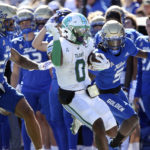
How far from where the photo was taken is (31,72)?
707cm

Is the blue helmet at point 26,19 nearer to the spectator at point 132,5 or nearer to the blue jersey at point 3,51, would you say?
the blue jersey at point 3,51

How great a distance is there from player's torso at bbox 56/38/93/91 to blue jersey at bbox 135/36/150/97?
4.99 feet

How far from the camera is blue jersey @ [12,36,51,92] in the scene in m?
7.01

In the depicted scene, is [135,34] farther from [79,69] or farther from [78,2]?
[78,2]

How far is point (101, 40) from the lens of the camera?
628cm

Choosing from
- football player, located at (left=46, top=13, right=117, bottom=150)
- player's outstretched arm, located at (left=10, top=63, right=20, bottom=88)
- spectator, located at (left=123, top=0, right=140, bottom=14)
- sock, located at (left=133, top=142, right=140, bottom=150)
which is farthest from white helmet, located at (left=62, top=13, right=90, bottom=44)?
spectator, located at (left=123, top=0, right=140, bottom=14)

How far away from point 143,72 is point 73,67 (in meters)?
1.88

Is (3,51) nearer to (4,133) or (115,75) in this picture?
(115,75)

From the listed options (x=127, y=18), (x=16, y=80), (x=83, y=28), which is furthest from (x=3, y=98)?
(x=127, y=18)

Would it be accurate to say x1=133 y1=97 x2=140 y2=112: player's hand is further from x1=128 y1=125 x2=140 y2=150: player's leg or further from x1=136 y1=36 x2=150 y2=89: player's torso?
x1=128 y1=125 x2=140 y2=150: player's leg

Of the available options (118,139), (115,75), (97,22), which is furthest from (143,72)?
(118,139)

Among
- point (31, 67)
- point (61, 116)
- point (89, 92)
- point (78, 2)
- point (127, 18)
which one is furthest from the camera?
point (78, 2)

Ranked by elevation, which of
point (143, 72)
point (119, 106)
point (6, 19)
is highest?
point (6, 19)

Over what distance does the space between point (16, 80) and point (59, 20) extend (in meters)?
1.32
